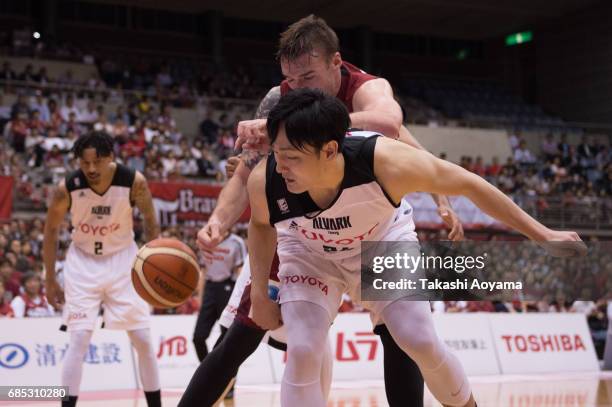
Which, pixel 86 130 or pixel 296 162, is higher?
pixel 86 130

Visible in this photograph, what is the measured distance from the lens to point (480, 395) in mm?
9336

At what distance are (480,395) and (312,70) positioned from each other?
19.6 ft

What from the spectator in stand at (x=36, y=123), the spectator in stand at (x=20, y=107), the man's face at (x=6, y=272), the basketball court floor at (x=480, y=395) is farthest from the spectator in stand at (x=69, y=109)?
the basketball court floor at (x=480, y=395)

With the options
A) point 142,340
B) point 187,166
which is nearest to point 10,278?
point 142,340

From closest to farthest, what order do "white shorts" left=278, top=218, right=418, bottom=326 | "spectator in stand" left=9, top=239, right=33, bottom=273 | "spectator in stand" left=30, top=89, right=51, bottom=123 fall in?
"white shorts" left=278, top=218, right=418, bottom=326 → "spectator in stand" left=9, top=239, right=33, bottom=273 → "spectator in stand" left=30, top=89, right=51, bottom=123

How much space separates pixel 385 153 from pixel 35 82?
60.6ft

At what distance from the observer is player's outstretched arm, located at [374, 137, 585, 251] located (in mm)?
3502

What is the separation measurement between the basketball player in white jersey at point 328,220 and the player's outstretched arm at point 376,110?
9.4 inches

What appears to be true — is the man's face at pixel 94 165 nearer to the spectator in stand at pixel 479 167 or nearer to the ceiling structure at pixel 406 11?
the spectator in stand at pixel 479 167

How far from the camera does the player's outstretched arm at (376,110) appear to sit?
161 inches

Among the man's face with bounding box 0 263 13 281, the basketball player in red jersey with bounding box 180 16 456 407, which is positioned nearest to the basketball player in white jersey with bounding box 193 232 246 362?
the man's face with bounding box 0 263 13 281

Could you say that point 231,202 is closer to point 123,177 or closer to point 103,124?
point 123,177

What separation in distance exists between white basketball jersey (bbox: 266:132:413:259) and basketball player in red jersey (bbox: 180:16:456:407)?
341 mm

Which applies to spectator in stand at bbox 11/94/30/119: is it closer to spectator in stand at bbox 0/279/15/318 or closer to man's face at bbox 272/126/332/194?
spectator in stand at bbox 0/279/15/318
